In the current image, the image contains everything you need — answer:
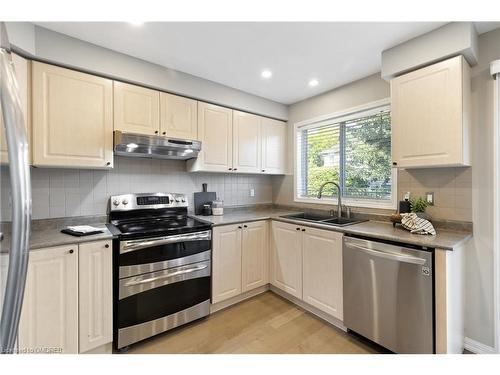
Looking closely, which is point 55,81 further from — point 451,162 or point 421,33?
point 451,162

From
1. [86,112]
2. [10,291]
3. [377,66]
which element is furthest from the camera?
[377,66]

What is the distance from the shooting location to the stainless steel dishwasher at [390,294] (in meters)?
1.50

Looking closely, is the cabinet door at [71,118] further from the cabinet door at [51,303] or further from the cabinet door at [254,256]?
the cabinet door at [254,256]

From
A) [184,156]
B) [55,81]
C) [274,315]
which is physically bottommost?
[274,315]

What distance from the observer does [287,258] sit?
2529mm

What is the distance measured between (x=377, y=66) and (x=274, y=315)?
2.63 metres

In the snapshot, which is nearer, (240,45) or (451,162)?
(451,162)

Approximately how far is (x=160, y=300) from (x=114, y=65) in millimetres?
2029

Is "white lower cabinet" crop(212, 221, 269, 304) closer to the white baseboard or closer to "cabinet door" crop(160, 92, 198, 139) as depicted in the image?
"cabinet door" crop(160, 92, 198, 139)

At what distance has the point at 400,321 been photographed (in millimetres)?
1621

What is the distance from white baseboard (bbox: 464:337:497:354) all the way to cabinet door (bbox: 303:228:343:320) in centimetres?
91

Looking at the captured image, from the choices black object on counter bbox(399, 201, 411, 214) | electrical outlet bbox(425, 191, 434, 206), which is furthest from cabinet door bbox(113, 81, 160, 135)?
electrical outlet bbox(425, 191, 434, 206)

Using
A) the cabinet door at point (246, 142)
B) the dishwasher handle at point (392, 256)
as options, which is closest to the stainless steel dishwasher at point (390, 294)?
the dishwasher handle at point (392, 256)
